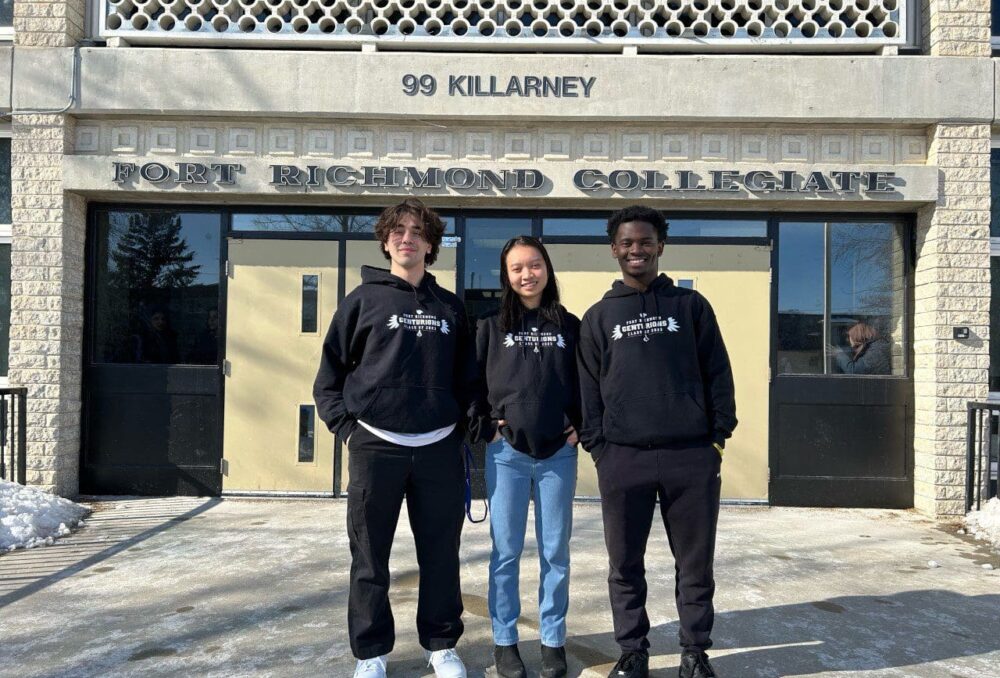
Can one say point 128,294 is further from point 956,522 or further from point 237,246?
point 956,522

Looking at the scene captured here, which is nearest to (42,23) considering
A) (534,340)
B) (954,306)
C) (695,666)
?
(534,340)

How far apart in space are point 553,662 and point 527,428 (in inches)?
40.9

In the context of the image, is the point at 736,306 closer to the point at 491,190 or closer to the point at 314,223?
the point at 491,190

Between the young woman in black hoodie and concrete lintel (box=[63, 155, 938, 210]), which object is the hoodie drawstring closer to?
the young woman in black hoodie

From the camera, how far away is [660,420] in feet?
9.93

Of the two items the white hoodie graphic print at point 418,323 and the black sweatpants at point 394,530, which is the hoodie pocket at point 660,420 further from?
the white hoodie graphic print at point 418,323

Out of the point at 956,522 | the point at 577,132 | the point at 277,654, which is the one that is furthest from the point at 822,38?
the point at 277,654

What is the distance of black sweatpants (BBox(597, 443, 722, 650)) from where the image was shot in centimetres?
302

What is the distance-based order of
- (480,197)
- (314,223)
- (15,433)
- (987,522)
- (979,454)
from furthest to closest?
(314,223)
(480,197)
(15,433)
(979,454)
(987,522)

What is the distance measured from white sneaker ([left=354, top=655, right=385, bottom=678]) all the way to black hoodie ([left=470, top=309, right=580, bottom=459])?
3.42ft

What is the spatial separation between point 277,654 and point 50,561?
2524 millimetres

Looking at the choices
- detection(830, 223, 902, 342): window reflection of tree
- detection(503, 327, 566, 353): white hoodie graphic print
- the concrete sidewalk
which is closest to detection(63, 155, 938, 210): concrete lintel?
detection(830, 223, 902, 342): window reflection of tree

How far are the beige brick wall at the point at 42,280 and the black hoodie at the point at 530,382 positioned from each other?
5.18m

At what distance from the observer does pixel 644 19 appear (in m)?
6.75
